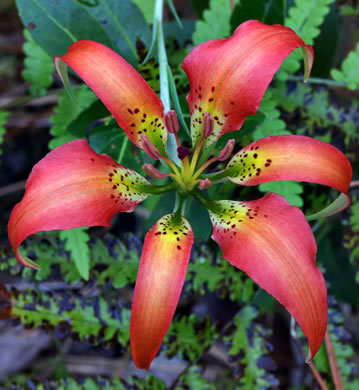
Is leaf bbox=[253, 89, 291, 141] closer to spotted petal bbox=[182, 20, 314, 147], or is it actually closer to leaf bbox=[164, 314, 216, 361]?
spotted petal bbox=[182, 20, 314, 147]

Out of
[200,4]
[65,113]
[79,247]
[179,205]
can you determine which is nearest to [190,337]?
[79,247]

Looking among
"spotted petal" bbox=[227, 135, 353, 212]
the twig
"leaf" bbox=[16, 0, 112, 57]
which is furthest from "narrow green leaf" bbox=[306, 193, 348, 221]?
"leaf" bbox=[16, 0, 112, 57]

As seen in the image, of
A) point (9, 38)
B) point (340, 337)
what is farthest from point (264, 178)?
point (9, 38)

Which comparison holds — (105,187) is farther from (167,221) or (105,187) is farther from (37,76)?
(37,76)

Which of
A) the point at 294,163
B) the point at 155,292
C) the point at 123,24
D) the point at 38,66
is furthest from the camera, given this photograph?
the point at 38,66

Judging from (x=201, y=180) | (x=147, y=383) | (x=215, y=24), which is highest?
(x=215, y=24)

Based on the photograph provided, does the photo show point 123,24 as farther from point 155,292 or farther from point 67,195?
point 155,292

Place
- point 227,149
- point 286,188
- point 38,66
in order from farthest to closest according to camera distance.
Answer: point 38,66, point 286,188, point 227,149
